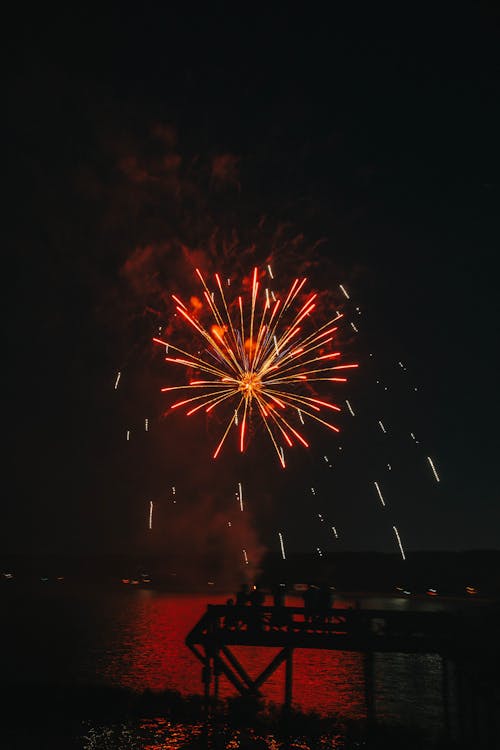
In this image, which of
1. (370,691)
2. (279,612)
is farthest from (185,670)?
(279,612)

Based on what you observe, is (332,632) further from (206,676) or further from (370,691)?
(206,676)

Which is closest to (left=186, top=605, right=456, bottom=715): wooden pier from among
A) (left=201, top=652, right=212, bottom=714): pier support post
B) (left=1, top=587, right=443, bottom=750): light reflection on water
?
(left=201, top=652, right=212, bottom=714): pier support post

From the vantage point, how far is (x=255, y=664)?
50625mm

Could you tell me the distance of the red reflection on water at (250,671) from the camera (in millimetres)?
37281

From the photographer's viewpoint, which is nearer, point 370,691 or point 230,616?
point 230,616

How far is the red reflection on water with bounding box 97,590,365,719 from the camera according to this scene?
37.3m

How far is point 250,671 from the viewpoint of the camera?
154 ft

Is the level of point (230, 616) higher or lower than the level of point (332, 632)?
higher

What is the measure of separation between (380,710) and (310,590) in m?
13.2

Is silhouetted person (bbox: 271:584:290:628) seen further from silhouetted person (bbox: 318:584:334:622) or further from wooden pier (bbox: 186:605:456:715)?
silhouetted person (bbox: 318:584:334:622)

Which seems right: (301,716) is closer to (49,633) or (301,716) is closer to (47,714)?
(47,714)

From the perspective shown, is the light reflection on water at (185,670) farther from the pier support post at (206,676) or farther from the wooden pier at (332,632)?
the wooden pier at (332,632)

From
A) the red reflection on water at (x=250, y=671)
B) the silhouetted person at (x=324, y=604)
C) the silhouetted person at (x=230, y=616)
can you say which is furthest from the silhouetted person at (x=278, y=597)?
the red reflection on water at (x=250, y=671)

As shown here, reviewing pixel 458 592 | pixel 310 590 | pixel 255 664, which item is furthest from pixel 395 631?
pixel 458 592
